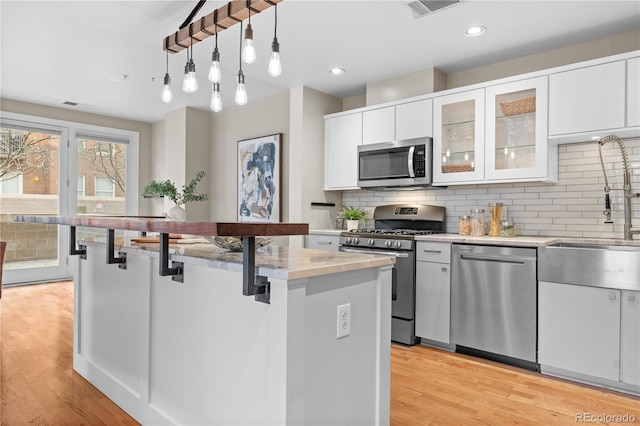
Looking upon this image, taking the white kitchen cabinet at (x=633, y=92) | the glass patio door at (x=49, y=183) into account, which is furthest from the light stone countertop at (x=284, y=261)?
the glass patio door at (x=49, y=183)

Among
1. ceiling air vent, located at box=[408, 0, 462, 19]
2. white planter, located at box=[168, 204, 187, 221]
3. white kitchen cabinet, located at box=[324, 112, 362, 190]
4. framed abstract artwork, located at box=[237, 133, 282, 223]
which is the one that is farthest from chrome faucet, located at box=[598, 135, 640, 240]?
framed abstract artwork, located at box=[237, 133, 282, 223]

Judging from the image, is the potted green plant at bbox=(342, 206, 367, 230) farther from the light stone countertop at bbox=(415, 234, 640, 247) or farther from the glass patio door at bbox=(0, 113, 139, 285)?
the glass patio door at bbox=(0, 113, 139, 285)

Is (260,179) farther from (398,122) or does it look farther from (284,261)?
(284,261)

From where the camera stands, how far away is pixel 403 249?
3498 millimetres

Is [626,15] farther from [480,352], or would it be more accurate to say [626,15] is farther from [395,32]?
[480,352]

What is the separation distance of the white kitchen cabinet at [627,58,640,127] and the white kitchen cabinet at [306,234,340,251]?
2459 mm

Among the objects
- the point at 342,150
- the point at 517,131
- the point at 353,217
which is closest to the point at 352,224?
the point at 353,217

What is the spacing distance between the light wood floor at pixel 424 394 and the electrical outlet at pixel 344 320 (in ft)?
3.02

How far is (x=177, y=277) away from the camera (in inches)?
73.2

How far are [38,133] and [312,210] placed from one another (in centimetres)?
426

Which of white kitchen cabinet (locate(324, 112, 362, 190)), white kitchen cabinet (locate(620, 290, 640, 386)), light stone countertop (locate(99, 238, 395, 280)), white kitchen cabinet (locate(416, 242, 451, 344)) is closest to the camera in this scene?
light stone countertop (locate(99, 238, 395, 280))

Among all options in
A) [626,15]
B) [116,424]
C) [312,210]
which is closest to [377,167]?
[312,210]

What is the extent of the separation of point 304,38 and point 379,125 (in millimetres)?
1180

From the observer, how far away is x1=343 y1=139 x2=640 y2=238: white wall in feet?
10.2
